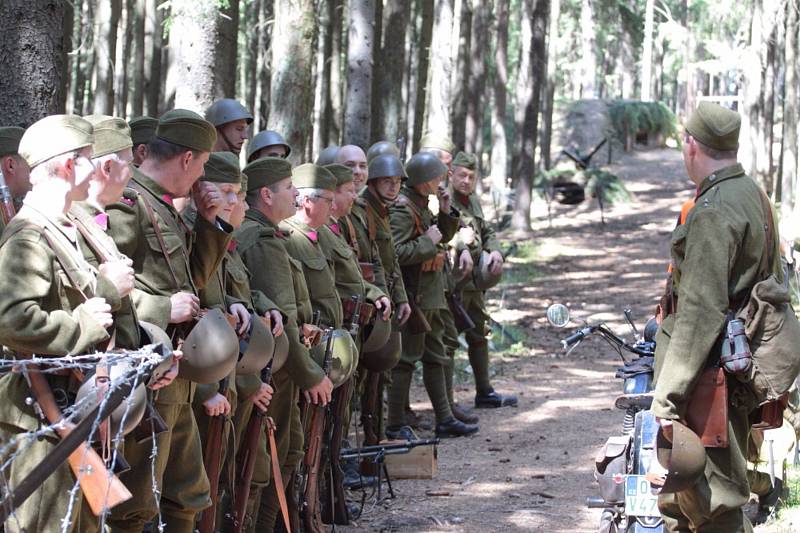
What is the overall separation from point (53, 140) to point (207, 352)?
1169mm

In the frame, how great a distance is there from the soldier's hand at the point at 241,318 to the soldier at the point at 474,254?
5.39 meters

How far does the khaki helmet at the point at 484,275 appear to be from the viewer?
11.0 meters

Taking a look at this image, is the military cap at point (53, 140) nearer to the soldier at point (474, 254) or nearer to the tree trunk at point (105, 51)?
the soldier at point (474, 254)

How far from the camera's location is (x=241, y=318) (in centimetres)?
551

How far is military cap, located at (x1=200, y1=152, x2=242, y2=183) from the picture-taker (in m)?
5.54

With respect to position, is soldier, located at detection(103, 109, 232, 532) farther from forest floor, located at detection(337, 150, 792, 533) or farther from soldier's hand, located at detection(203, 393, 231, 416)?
forest floor, located at detection(337, 150, 792, 533)

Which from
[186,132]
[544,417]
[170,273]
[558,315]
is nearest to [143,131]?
[186,132]

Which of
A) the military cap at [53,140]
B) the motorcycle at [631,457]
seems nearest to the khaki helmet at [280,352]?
the motorcycle at [631,457]

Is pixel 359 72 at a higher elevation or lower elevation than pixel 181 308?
higher

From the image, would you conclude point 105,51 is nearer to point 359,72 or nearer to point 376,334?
point 359,72

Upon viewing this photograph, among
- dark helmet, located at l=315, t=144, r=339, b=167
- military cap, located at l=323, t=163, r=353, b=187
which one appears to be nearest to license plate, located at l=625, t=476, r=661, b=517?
military cap, located at l=323, t=163, r=353, b=187

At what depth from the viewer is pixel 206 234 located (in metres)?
5.34

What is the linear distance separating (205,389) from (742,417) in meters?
2.40

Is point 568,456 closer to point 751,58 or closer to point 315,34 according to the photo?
point 315,34
